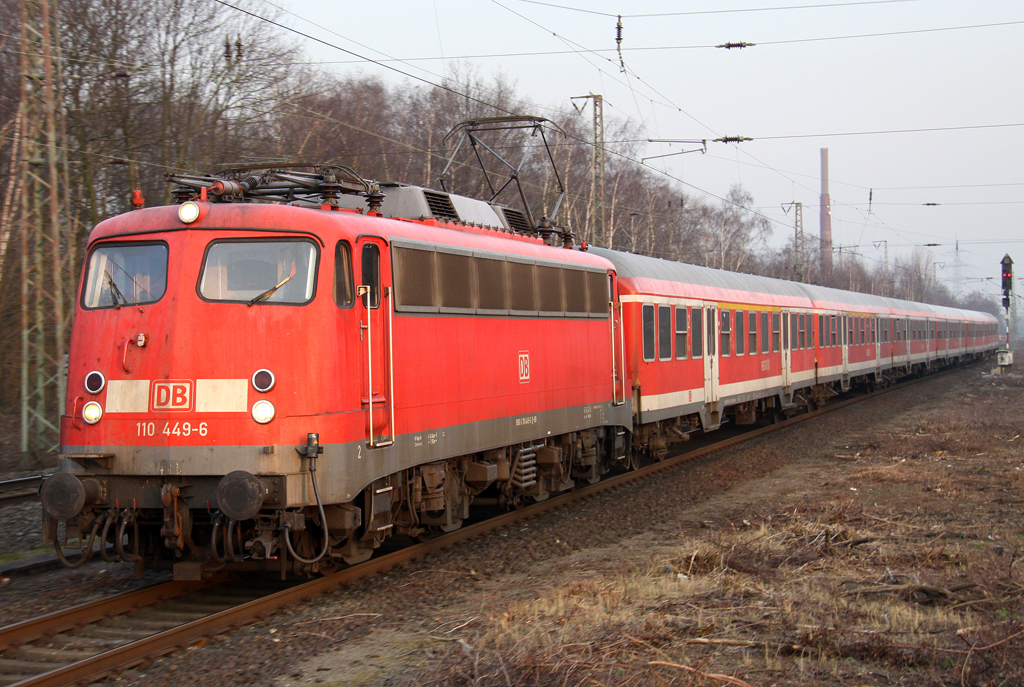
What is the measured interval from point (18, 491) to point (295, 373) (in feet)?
25.0

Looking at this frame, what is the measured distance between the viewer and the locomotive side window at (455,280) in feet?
→ 30.8

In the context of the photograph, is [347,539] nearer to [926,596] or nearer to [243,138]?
[926,596]

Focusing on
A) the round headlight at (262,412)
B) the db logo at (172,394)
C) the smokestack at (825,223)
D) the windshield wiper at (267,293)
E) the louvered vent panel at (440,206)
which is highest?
the smokestack at (825,223)

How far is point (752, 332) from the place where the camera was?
842 inches

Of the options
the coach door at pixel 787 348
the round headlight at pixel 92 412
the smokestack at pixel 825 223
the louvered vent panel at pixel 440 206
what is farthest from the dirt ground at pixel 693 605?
the smokestack at pixel 825 223

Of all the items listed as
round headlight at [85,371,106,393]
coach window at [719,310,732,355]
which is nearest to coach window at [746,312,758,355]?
coach window at [719,310,732,355]

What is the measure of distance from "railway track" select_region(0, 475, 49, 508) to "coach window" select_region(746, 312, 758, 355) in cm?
1455

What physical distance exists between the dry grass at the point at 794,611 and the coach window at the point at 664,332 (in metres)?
5.07

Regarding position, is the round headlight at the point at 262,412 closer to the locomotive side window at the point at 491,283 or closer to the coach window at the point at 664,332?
the locomotive side window at the point at 491,283

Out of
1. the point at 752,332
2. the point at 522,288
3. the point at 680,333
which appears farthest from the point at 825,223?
the point at 522,288

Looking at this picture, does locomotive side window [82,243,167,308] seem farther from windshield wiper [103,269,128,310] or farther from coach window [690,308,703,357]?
coach window [690,308,703,357]

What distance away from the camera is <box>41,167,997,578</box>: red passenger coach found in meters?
7.47

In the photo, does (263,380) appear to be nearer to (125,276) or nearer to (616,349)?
(125,276)

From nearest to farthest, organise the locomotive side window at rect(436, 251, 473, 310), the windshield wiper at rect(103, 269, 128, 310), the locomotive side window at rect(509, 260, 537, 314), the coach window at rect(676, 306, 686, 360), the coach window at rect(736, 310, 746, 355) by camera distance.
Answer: the windshield wiper at rect(103, 269, 128, 310), the locomotive side window at rect(436, 251, 473, 310), the locomotive side window at rect(509, 260, 537, 314), the coach window at rect(676, 306, 686, 360), the coach window at rect(736, 310, 746, 355)
